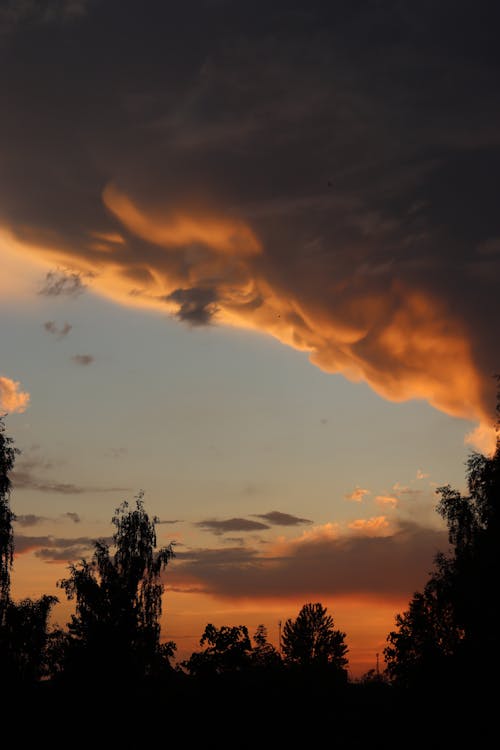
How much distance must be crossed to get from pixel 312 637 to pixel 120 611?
91.6 meters

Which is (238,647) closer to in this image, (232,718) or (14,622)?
(232,718)

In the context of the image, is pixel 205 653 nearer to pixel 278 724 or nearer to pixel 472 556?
pixel 278 724

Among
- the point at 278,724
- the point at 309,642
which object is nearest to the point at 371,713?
the point at 278,724

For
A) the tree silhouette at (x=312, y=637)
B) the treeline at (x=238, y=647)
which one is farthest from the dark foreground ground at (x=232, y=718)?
the tree silhouette at (x=312, y=637)

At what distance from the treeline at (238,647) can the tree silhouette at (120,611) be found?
0.26 ft

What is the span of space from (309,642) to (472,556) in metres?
95.1

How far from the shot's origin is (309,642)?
5458 inches

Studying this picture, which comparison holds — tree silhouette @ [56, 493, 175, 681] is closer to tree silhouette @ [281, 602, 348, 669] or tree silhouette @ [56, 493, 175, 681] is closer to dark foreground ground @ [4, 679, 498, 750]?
dark foreground ground @ [4, 679, 498, 750]

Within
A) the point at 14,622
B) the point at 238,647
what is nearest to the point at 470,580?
the point at 238,647

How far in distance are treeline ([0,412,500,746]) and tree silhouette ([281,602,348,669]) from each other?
77262 millimetres

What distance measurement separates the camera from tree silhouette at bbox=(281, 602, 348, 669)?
136875 mm

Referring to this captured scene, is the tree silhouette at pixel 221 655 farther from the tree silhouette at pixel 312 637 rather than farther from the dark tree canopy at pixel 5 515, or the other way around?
the tree silhouette at pixel 312 637

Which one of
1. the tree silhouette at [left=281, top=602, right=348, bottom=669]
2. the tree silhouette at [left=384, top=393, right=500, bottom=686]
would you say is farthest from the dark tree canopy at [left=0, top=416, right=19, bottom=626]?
the tree silhouette at [left=281, top=602, right=348, bottom=669]

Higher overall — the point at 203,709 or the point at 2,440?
the point at 2,440
